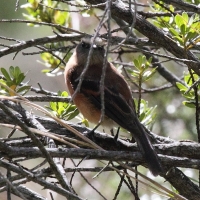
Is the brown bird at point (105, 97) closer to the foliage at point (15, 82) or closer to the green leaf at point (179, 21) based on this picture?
the foliage at point (15, 82)

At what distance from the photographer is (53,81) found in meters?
7.64

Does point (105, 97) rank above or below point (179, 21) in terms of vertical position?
below

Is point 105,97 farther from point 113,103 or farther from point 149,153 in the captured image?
point 149,153

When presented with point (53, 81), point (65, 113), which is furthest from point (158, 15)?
point (53, 81)

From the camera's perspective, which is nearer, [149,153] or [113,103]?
[149,153]

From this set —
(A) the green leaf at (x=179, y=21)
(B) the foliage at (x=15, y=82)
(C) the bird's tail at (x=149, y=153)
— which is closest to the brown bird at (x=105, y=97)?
(C) the bird's tail at (x=149, y=153)

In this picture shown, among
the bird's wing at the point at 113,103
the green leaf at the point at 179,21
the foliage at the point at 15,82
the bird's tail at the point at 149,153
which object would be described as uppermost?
the green leaf at the point at 179,21

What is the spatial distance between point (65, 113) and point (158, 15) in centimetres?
106

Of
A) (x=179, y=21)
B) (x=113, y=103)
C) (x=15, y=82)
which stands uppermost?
(x=179, y=21)

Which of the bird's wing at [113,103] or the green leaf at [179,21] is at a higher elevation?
the green leaf at [179,21]

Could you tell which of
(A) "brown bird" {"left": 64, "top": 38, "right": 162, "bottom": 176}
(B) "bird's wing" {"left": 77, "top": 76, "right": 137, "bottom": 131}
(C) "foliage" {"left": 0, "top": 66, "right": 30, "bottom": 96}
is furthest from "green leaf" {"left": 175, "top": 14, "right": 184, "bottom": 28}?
(C) "foliage" {"left": 0, "top": 66, "right": 30, "bottom": 96}

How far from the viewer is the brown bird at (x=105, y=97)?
3.73 metres

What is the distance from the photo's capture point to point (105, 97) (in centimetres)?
414

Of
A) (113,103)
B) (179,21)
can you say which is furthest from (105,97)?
(179,21)
